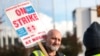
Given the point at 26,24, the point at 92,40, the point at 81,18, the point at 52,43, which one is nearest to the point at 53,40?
the point at 52,43

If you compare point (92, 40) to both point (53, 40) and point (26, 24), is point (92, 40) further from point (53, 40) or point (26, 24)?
point (26, 24)

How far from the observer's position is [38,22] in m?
6.01

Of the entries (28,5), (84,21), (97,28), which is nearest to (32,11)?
(28,5)

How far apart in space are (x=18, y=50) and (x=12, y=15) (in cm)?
2234

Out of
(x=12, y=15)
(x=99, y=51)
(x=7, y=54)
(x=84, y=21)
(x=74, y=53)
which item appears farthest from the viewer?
(x=84, y=21)

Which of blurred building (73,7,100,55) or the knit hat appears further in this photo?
blurred building (73,7,100,55)

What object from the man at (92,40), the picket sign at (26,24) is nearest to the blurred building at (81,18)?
the picket sign at (26,24)

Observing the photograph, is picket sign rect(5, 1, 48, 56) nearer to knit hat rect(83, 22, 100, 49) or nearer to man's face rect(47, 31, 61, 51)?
man's face rect(47, 31, 61, 51)

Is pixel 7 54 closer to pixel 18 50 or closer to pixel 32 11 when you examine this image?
pixel 18 50

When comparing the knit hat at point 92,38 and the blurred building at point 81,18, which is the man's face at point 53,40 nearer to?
the knit hat at point 92,38

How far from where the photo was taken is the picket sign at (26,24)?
594 cm

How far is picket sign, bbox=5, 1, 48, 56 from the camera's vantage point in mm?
5941

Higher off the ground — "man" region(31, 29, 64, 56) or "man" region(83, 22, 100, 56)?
"man" region(83, 22, 100, 56)

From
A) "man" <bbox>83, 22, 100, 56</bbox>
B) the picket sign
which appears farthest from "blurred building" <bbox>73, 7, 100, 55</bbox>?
"man" <bbox>83, 22, 100, 56</bbox>
